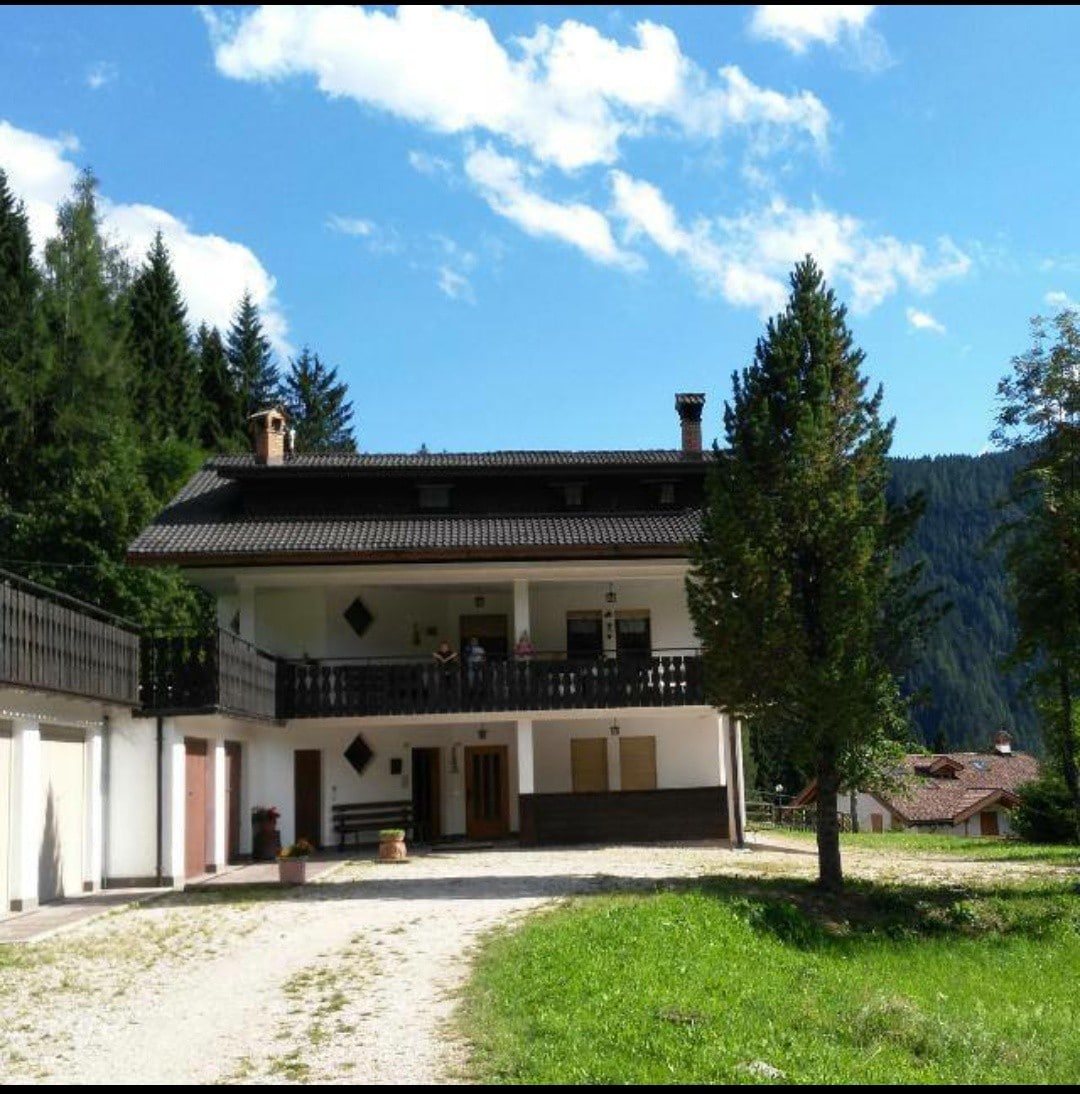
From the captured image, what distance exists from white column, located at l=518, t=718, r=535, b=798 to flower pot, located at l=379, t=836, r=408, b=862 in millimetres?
3171

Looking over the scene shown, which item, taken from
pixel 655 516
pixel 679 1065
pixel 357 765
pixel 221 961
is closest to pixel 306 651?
pixel 357 765

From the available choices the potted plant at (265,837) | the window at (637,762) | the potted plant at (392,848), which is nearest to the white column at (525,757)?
the window at (637,762)

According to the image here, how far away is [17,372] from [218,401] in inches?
569

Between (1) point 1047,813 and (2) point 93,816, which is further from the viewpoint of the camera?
(1) point 1047,813

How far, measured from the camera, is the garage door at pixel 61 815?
1634 centimetres

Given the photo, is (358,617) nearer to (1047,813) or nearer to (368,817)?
(368,817)

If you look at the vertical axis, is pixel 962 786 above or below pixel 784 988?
below

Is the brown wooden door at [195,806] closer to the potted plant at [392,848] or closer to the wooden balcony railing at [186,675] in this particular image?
the wooden balcony railing at [186,675]

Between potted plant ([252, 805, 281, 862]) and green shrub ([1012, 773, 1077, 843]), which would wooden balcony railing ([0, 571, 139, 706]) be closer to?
potted plant ([252, 805, 281, 862])

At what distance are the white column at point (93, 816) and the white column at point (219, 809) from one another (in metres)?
2.64

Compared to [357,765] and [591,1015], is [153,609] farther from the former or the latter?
[591,1015]

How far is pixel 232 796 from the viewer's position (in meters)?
22.9

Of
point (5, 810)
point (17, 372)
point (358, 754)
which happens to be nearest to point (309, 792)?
point (358, 754)

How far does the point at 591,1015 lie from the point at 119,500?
29600 millimetres
